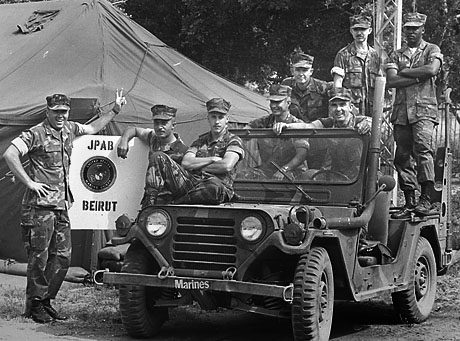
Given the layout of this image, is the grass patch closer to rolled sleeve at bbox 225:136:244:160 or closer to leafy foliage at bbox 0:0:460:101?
rolled sleeve at bbox 225:136:244:160

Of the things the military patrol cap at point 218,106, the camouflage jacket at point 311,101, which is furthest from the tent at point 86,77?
the military patrol cap at point 218,106

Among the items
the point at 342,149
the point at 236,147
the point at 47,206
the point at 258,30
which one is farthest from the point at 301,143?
the point at 258,30

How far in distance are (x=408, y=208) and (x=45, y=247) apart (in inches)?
133

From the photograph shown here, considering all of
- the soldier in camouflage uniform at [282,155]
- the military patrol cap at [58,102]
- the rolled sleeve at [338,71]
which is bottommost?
the soldier in camouflage uniform at [282,155]

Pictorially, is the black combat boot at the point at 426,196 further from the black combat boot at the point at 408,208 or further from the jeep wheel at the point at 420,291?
the jeep wheel at the point at 420,291

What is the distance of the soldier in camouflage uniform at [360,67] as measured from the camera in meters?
9.66

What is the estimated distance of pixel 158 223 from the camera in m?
7.26

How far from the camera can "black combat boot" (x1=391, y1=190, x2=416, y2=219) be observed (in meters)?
8.48

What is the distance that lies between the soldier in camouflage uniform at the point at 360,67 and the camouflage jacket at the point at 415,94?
0.33m

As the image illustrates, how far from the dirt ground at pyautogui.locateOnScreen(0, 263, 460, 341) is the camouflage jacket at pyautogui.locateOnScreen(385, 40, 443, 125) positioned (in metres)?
1.92

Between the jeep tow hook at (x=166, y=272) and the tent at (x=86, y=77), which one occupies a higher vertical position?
the tent at (x=86, y=77)

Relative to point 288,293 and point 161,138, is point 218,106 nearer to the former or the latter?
point 161,138

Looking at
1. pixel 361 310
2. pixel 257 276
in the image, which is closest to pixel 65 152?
pixel 257 276

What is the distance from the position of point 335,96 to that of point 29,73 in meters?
5.45
